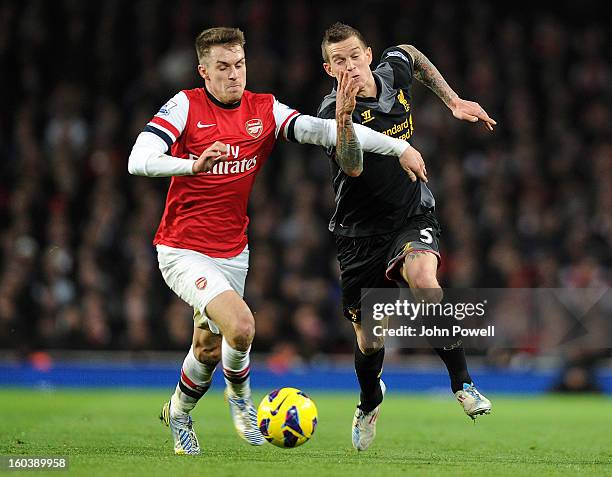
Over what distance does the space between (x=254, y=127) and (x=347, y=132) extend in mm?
827

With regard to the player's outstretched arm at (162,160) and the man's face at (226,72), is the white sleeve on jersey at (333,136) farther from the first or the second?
the player's outstretched arm at (162,160)

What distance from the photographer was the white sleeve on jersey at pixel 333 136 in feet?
23.8

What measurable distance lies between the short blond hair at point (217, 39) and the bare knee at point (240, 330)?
1.84m

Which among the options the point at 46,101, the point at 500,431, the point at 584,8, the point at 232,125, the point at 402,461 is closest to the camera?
the point at 402,461

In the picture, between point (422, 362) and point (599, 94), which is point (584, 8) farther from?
point (422, 362)

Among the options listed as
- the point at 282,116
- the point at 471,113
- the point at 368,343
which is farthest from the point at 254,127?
the point at 368,343

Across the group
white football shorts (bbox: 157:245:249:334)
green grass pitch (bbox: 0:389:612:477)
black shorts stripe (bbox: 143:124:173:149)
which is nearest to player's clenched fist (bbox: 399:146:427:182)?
white football shorts (bbox: 157:245:249:334)

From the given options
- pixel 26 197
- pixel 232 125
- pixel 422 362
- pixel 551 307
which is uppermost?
pixel 232 125

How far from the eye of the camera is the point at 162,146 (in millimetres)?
7219

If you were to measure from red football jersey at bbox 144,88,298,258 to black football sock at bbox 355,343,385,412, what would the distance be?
127 cm

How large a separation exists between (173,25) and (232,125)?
1234 centimetres

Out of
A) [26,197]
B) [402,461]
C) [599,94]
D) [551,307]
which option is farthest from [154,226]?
[402,461]

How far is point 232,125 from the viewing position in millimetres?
7719

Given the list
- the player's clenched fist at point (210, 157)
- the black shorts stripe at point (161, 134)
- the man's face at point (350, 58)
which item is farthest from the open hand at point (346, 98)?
the black shorts stripe at point (161, 134)
